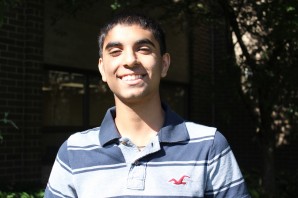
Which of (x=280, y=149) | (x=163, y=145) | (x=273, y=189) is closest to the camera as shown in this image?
(x=163, y=145)

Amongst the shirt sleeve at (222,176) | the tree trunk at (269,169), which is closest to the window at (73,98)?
the tree trunk at (269,169)

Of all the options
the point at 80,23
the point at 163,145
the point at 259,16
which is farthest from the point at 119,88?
the point at 80,23

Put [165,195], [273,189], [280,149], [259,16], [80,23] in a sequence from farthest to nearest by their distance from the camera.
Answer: [280,149], [80,23], [273,189], [259,16], [165,195]

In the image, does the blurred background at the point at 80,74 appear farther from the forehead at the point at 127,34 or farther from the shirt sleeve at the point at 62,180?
the shirt sleeve at the point at 62,180

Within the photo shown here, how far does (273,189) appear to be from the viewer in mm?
6676

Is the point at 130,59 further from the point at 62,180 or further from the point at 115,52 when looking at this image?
the point at 62,180

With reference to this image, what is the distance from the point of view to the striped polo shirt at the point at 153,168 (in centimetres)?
179

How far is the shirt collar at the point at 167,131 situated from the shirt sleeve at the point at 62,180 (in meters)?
0.17

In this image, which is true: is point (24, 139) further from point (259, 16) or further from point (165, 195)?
point (165, 195)

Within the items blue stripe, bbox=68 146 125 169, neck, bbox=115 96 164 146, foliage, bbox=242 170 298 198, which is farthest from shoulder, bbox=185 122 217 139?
foliage, bbox=242 170 298 198

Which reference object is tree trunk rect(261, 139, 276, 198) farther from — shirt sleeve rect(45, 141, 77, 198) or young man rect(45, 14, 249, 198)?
shirt sleeve rect(45, 141, 77, 198)

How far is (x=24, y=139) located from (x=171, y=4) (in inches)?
108

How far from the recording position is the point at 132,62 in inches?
74.9

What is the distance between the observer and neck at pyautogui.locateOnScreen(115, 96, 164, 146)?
1961 millimetres
